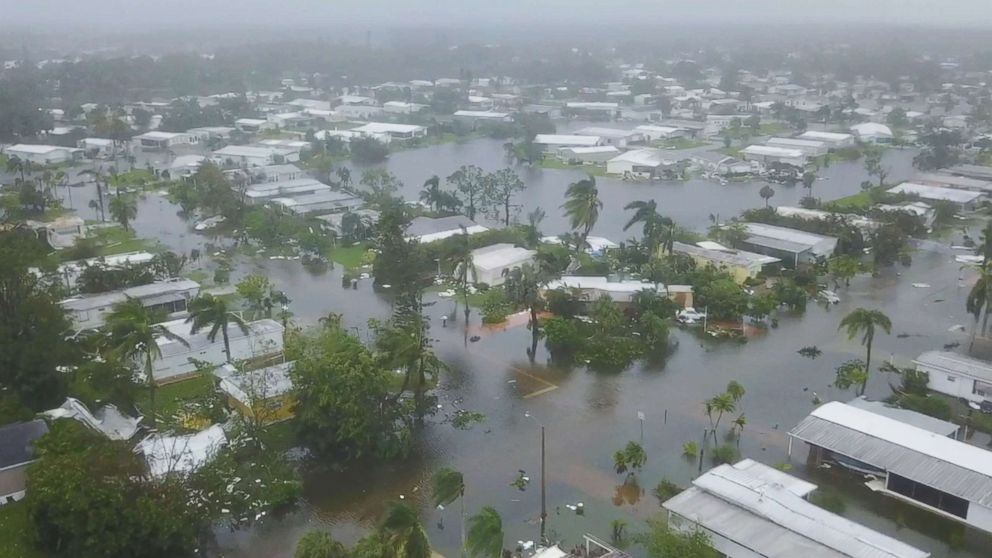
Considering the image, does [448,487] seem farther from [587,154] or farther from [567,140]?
[567,140]

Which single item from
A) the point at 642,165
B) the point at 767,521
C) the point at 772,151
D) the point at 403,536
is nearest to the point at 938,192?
the point at 772,151

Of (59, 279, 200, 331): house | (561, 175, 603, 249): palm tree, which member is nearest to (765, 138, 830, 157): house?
(561, 175, 603, 249): palm tree

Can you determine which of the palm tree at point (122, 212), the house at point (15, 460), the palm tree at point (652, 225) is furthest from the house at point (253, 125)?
the house at point (15, 460)

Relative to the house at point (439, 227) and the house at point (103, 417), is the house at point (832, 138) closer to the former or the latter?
the house at point (439, 227)

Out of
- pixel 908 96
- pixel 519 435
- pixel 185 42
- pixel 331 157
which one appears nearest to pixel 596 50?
pixel 908 96

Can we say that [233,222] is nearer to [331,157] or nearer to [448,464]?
[331,157]

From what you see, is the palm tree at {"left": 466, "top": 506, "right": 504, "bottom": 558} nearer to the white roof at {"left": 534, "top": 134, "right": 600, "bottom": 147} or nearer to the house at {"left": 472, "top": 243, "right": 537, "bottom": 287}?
the house at {"left": 472, "top": 243, "right": 537, "bottom": 287}
